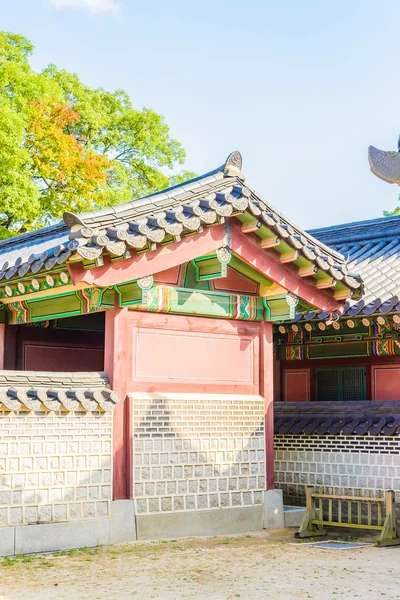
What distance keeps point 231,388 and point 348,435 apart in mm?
2109

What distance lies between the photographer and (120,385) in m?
10.0

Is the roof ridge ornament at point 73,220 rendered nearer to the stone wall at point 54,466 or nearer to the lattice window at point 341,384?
the stone wall at point 54,466

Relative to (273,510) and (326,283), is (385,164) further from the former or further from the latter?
(273,510)

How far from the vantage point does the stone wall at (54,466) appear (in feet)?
28.8

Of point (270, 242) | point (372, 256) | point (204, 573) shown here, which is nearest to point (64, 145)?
point (372, 256)

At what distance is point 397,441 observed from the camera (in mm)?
11555

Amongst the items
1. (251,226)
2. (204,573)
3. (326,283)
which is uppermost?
(251,226)

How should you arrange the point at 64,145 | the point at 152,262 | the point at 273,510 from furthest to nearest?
the point at 64,145
the point at 273,510
the point at 152,262

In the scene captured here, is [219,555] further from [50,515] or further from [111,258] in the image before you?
[111,258]

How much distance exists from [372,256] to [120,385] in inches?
247

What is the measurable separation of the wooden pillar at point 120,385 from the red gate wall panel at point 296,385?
432cm

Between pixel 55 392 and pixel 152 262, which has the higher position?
pixel 152 262

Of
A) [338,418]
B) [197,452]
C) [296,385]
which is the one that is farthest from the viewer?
[296,385]

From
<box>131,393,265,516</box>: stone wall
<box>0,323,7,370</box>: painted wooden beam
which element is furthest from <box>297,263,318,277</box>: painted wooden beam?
<box>0,323,7,370</box>: painted wooden beam
